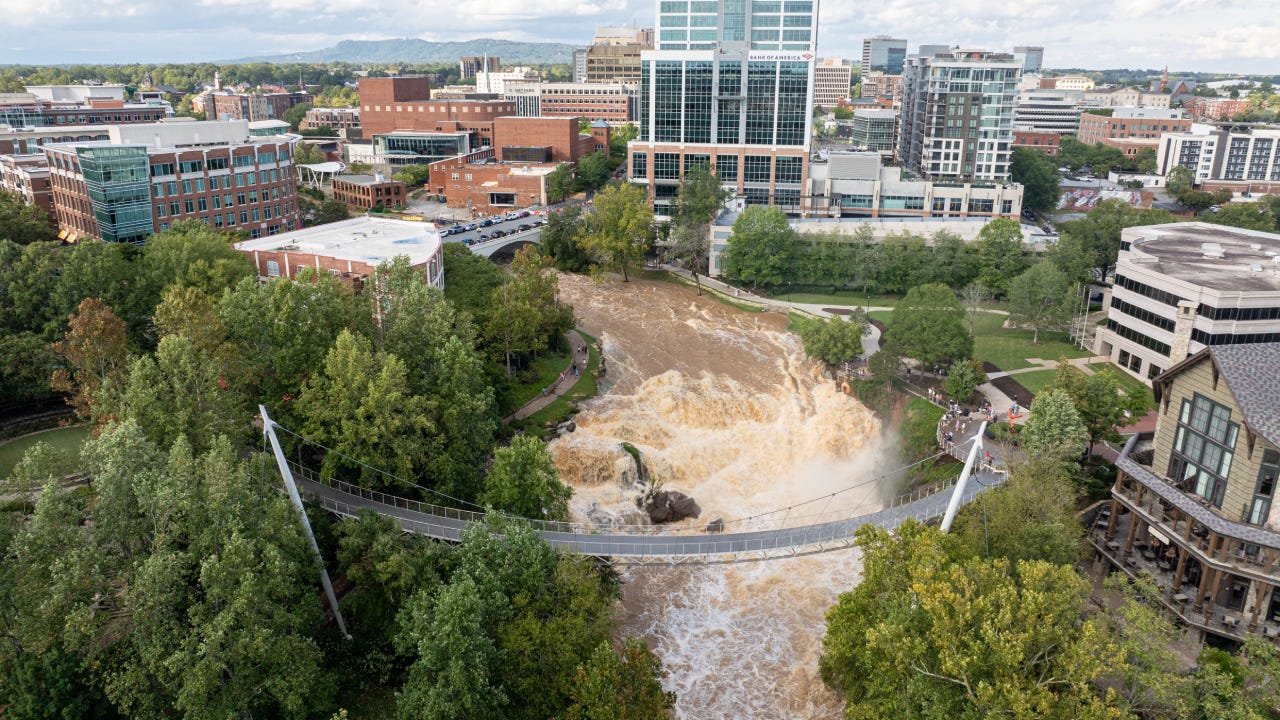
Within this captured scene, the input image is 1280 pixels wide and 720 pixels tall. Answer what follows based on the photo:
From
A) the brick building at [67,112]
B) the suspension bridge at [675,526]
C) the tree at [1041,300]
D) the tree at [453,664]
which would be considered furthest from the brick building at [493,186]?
the tree at [453,664]

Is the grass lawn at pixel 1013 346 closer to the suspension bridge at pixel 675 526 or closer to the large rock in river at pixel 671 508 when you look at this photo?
the suspension bridge at pixel 675 526

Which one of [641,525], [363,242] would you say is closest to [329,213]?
[363,242]

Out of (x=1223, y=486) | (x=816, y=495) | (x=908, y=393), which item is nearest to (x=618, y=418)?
(x=816, y=495)

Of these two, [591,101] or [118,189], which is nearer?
[118,189]

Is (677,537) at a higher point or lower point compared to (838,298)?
lower

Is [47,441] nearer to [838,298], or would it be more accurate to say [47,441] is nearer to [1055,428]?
[1055,428]

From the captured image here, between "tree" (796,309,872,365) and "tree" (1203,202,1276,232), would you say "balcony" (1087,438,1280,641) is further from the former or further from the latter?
"tree" (1203,202,1276,232)

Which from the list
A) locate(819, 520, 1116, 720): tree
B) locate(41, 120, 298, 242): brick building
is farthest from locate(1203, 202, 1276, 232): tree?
locate(41, 120, 298, 242): brick building
